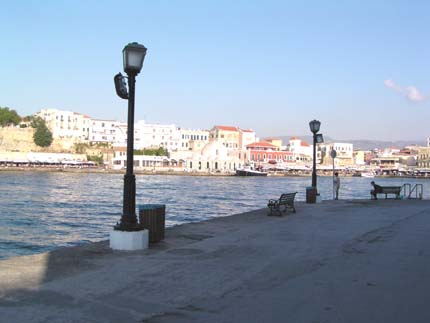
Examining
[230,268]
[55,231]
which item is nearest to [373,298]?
[230,268]

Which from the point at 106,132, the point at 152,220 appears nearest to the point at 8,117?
the point at 106,132

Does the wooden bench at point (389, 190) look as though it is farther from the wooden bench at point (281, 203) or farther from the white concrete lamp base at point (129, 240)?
the white concrete lamp base at point (129, 240)

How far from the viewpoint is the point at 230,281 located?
23.2ft

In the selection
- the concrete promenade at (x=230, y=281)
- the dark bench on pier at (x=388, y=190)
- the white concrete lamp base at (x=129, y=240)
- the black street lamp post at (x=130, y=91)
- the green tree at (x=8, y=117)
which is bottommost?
the concrete promenade at (x=230, y=281)

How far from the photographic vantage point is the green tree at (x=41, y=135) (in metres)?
148

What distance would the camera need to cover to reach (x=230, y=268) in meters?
7.96

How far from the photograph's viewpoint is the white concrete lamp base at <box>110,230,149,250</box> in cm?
930

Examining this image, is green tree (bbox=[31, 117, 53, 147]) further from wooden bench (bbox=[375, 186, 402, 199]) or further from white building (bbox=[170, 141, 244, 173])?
wooden bench (bbox=[375, 186, 402, 199])

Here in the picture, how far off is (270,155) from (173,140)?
32550 mm

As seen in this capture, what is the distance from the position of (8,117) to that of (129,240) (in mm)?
158896

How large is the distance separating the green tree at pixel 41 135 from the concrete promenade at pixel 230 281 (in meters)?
146

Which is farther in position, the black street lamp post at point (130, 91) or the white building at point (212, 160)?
the white building at point (212, 160)

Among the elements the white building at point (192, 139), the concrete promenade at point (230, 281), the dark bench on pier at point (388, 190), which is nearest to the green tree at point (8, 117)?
the white building at point (192, 139)

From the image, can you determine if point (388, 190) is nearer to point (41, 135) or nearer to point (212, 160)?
point (212, 160)
